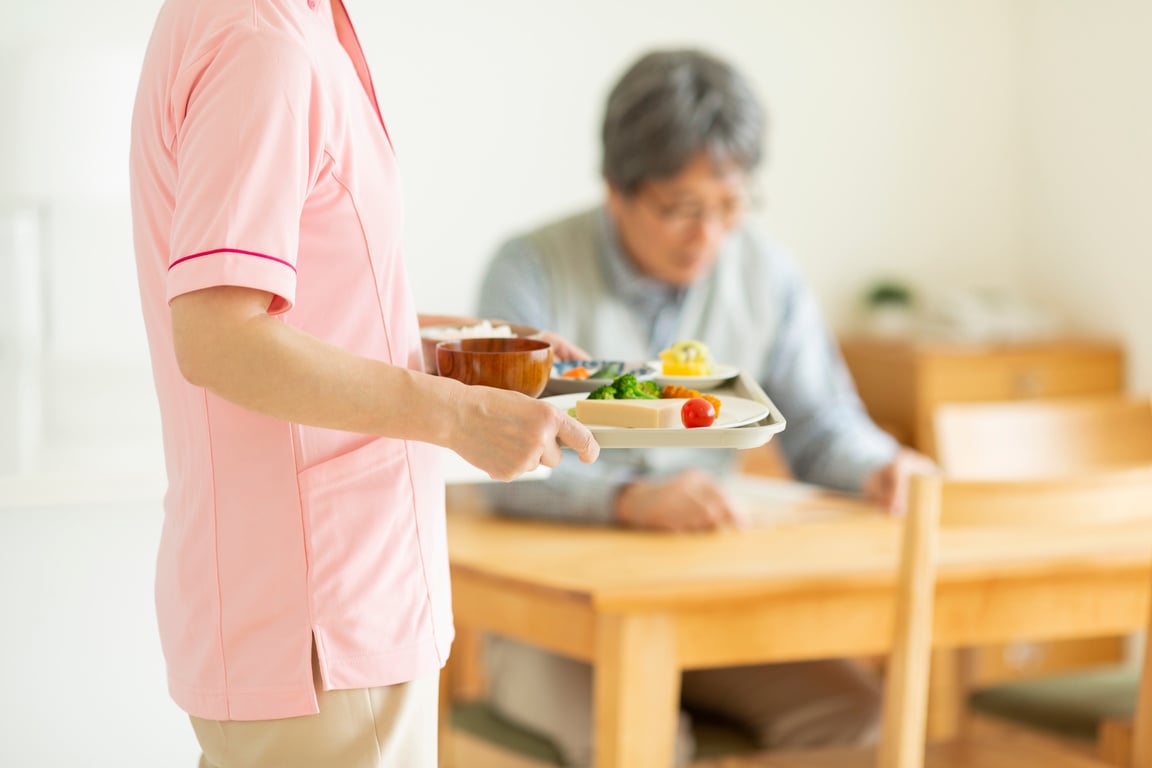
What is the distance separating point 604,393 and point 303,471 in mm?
280

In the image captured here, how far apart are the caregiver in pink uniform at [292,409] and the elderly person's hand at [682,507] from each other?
2.79 feet

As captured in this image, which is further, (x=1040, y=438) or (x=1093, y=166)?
(x=1093, y=166)

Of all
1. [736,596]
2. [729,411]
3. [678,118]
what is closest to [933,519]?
[736,596]

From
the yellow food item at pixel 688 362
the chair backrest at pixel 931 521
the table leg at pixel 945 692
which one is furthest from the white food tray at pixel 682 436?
the table leg at pixel 945 692

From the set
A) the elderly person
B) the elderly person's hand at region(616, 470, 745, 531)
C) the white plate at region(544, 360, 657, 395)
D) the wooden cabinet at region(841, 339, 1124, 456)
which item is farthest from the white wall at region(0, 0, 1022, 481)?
the white plate at region(544, 360, 657, 395)

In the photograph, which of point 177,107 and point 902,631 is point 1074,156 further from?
point 177,107

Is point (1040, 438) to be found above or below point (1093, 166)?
below

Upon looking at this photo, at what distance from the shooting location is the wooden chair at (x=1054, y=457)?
6.47 ft

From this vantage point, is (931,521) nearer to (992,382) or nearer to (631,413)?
(631,413)

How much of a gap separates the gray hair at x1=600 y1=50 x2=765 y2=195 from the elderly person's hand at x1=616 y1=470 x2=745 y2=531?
0.54 m

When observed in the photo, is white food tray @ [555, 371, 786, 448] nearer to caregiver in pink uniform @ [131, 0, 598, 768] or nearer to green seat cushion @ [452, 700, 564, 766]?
caregiver in pink uniform @ [131, 0, 598, 768]

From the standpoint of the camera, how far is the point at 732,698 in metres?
2.02

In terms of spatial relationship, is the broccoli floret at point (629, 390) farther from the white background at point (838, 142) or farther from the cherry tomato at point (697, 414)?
the white background at point (838, 142)

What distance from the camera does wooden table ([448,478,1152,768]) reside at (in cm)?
155
